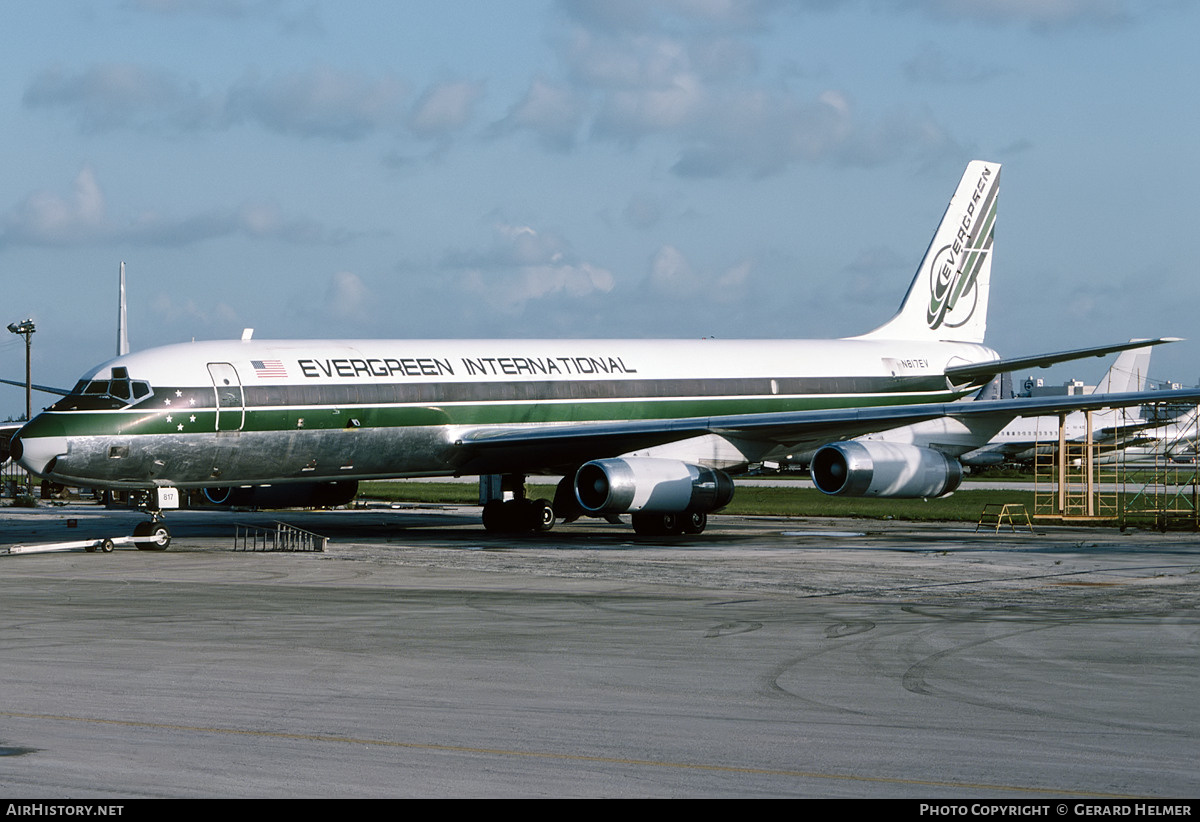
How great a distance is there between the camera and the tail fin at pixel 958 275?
4134 cm

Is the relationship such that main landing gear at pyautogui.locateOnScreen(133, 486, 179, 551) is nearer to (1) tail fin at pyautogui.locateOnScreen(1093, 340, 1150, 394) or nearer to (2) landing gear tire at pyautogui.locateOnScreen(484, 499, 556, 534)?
(2) landing gear tire at pyautogui.locateOnScreen(484, 499, 556, 534)

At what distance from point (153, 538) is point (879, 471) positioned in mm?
15104

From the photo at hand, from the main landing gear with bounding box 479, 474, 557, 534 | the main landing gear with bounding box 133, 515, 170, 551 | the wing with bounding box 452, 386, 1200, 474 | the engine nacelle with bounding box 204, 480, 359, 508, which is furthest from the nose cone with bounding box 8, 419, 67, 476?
the main landing gear with bounding box 479, 474, 557, 534

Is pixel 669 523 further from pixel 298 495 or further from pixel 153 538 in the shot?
pixel 153 538

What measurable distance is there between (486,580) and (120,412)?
9792 millimetres

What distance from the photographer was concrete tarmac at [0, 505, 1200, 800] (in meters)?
8.70

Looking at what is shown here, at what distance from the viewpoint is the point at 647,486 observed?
2964 centimetres

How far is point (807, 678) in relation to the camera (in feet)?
40.5

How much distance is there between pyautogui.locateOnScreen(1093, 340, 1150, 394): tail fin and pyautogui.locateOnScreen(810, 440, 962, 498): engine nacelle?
44.8 m

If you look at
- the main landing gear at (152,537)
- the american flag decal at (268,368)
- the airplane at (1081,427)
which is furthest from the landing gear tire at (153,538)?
the airplane at (1081,427)

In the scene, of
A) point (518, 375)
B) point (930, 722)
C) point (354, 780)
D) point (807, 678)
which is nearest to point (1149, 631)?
point (807, 678)

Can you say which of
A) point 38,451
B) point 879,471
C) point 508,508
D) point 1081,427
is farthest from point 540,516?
point 1081,427

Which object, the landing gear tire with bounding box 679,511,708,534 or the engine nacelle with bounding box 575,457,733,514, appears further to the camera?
the landing gear tire with bounding box 679,511,708,534
